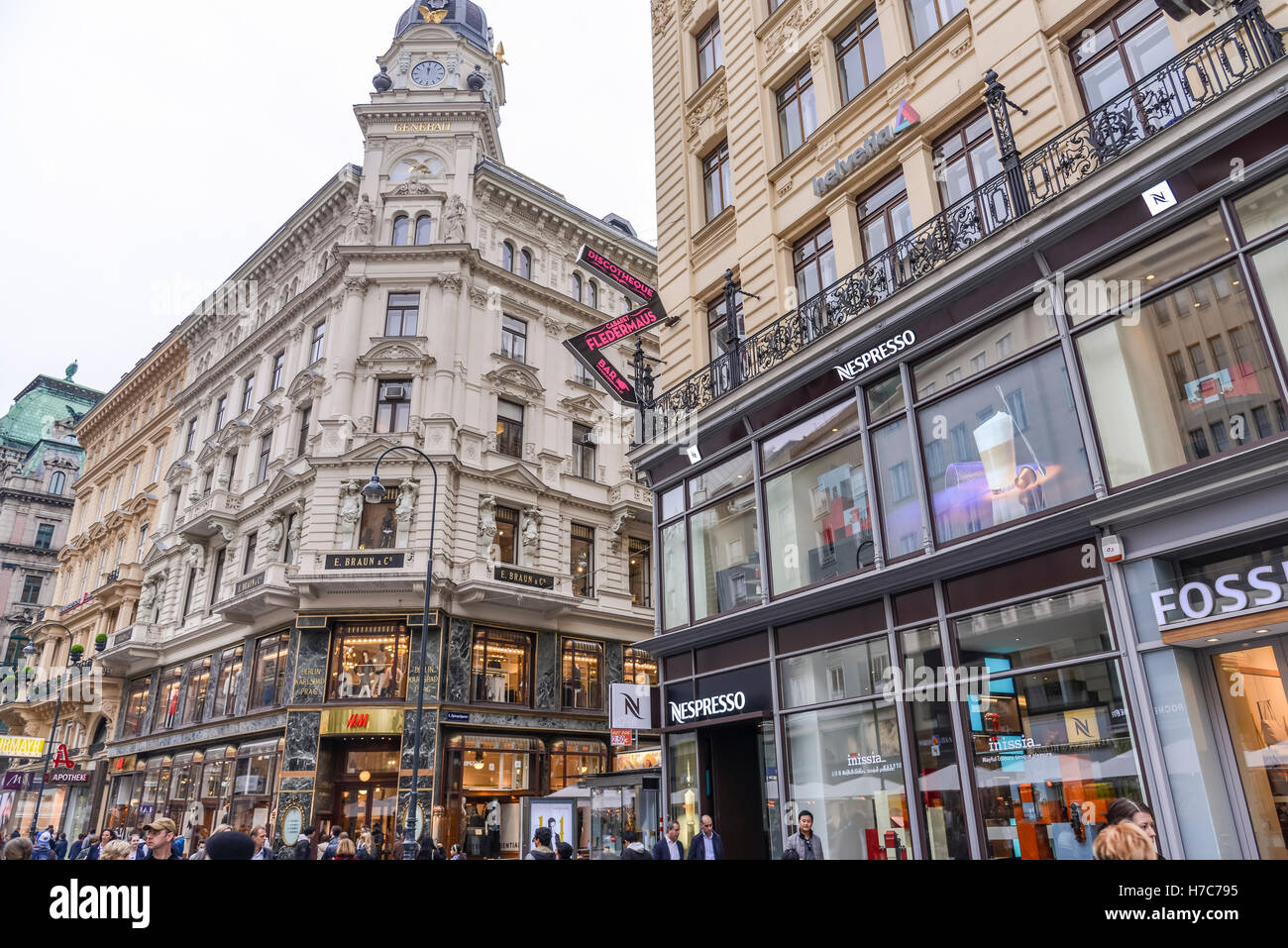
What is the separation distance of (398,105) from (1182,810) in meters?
38.8

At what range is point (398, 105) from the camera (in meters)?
36.7

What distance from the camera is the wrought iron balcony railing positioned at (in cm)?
949

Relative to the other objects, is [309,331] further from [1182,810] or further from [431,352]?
[1182,810]

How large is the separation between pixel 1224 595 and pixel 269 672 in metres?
30.9

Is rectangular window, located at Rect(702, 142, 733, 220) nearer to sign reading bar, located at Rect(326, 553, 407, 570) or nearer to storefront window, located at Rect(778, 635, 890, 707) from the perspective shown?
storefront window, located at Rect(778, 635, 890, 707)

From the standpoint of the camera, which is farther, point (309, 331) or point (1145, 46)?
point (309, 331)

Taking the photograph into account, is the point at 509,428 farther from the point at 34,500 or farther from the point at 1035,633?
the point at 34,500

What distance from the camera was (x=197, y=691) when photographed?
35031 millimetres

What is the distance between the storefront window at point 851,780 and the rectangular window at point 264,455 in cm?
3026

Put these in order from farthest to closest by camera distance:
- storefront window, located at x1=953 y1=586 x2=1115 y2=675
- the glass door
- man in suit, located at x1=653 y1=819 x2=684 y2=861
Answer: man in suit, located at x1=653 y1=819 x2=684 y2=861 < storefront window, located at x1=953 y1=586 x2=1115 y2=675 < the glass door

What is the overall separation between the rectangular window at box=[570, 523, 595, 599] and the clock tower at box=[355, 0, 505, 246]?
13750 mm

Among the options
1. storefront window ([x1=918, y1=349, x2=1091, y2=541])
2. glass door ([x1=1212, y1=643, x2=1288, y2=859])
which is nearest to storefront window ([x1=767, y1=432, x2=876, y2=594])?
storefront window ([x1=918, y1=349, x2=1091, y2=541])

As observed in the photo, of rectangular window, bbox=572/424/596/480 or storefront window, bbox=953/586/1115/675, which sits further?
rectangular window, bbox=572/424/596/480

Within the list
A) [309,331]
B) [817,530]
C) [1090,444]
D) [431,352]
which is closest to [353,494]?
[431,352]
